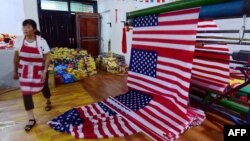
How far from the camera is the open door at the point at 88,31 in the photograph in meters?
6.75

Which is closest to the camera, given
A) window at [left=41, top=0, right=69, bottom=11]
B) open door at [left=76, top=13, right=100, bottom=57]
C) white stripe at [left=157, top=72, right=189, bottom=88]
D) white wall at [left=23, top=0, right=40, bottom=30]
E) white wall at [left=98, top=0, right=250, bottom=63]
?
white stripe at [left=157, top=72, right=189, bottom=88]

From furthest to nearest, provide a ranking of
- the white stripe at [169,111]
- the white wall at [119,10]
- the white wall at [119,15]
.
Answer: the white wall at [119,15]
the white wall at [119,10]
the white stripe at [169,111]

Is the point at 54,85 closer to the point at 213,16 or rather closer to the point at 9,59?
the point at 9,59

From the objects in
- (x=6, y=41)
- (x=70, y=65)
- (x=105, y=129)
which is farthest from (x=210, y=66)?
(x=6, y=41)

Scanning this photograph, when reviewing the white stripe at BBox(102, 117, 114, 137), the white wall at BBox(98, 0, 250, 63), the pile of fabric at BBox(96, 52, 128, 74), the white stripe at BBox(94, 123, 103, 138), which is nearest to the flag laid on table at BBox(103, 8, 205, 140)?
the white stripe at BBox(102, 117, 114, 137)

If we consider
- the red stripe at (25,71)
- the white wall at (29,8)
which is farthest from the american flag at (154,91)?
the white wall at (29,8)

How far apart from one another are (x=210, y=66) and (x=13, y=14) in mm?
4710

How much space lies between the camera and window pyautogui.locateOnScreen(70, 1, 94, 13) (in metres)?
6.80

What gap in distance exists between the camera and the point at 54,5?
6508mm

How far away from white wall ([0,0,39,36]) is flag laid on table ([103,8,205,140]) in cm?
371

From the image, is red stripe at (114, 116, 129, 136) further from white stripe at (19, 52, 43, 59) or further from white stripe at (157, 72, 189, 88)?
white stripe at (19, 52, 43, 59)

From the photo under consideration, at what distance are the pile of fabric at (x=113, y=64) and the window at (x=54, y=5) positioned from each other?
8.06 feet

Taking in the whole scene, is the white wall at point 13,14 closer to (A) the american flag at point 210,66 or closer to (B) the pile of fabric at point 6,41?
(B) the pile of fabric at point 6,41

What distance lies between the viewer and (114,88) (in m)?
3.95
